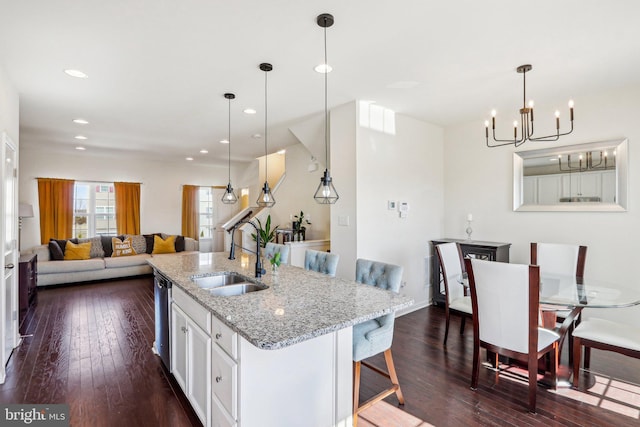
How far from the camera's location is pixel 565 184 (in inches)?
150

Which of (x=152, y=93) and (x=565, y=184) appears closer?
(x=152, y=93)

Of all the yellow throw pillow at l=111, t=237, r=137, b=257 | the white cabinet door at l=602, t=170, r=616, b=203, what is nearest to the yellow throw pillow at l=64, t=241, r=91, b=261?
the yellow throw pillow at l=111, t=237, r=137, b=257

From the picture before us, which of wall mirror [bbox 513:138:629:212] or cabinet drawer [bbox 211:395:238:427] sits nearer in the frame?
cabinet drawer [bbox 211:395:238:427]

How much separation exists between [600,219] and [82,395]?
5.07 meters

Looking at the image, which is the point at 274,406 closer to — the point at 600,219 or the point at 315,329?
the point at 315,329

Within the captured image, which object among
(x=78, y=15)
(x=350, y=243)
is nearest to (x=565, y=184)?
(x=350, y=243)

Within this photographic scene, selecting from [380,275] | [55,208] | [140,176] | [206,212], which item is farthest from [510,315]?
[55,208]

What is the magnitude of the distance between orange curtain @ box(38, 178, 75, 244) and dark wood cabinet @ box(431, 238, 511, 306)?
7.25 meters

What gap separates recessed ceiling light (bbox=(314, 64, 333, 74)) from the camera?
284 cm

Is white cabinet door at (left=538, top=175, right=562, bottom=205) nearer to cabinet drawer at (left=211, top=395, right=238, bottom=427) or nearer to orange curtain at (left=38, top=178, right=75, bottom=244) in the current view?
cabinet drawer at (left=211, top=395, right=238, bottom=427)

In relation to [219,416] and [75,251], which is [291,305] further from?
[75,251]

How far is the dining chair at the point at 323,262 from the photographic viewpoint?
117 inches

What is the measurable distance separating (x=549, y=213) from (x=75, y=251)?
774cm

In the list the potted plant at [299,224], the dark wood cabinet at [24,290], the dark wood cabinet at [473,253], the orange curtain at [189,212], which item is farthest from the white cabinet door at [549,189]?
the orange curtain at [189,212]
